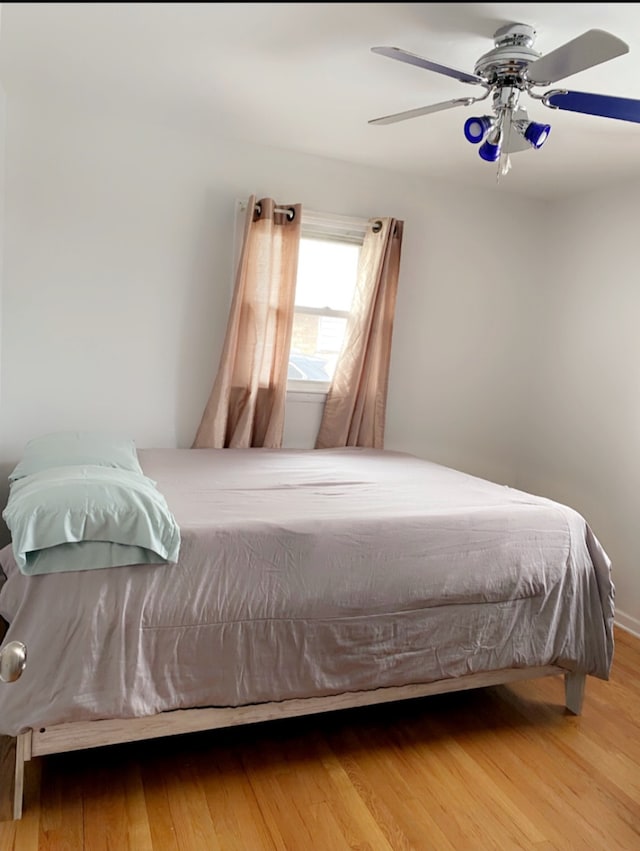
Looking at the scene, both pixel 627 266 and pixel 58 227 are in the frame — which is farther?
pixel 627 266

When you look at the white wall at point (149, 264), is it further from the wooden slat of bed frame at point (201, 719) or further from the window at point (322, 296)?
the wooden slat of bed frame at point (201, 719)

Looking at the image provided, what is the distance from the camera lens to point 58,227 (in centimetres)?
294

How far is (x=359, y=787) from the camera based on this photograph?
1885 millimetres

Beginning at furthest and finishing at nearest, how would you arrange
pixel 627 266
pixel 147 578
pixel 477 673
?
pixel 627 266, pixel 477 673, pixel 147 578

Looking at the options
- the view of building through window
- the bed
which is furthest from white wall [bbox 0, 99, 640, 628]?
the bed

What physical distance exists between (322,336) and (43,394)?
1391 millimetres

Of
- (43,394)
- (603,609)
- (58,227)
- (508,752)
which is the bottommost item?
(508,752)

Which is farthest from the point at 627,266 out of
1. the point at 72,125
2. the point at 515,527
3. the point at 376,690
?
the point at 72,125

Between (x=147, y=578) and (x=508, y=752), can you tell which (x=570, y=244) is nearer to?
(x=508, y=752)

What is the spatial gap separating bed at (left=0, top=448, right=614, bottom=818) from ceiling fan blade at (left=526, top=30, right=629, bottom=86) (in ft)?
4.24

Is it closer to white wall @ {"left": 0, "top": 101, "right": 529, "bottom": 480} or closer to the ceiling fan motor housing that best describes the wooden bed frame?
white wall @ {"left": 0, "top": 101, "right": 529, "bottom": 480}

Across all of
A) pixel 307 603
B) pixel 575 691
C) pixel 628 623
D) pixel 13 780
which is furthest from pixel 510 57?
pixel 628 623

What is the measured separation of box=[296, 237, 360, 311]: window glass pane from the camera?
11.3 feet

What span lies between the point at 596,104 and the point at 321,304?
178 centimetres
